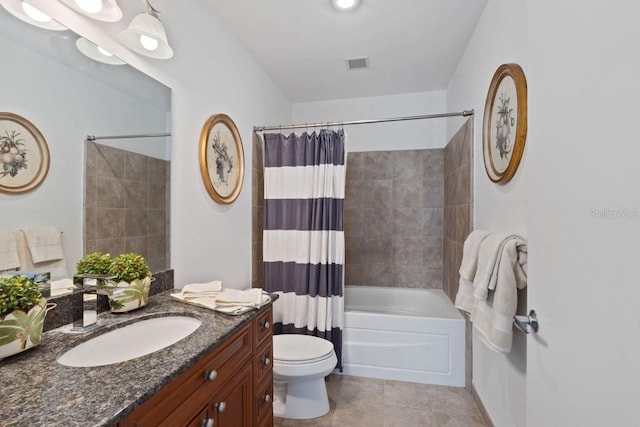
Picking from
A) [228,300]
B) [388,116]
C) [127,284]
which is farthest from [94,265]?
[388,116]

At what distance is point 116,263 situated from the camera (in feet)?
3.97

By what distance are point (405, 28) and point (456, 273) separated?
1.98 m

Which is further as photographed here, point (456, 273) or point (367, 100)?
point (367, 100)

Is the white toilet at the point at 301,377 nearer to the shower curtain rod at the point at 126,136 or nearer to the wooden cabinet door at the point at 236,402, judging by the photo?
the wooden cabinet door at the point at 236,402

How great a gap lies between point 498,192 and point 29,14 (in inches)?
85.2

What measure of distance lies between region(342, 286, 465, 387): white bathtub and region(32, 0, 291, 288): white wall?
996 millimetres

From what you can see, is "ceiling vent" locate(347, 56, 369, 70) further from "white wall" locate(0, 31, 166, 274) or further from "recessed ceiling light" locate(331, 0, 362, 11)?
"white wall" locate(0, 31, 166, 274)

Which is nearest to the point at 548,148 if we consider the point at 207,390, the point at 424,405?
the point at 207,390

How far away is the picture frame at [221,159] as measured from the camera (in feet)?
6.07

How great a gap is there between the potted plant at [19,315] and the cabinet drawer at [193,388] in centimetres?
42

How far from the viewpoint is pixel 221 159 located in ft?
6.66

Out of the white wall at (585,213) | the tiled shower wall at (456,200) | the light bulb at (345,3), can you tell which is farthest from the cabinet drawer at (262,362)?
the light bulb at (345,3)

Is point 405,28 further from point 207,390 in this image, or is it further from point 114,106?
point 207,390

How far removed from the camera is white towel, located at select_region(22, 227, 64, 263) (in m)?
1.01
